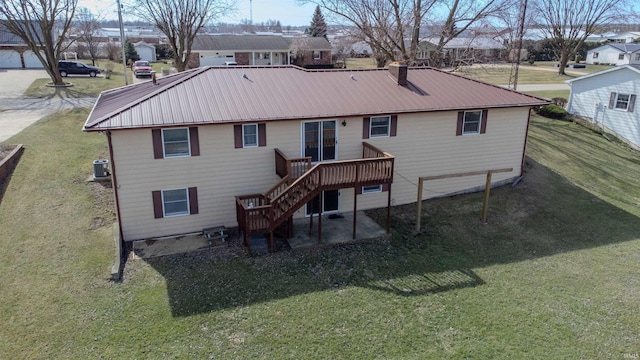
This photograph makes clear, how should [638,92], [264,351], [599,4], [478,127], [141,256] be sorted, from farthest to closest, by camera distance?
[599,4] → [638,92] → [478,127] → [141,256] → [264,351]

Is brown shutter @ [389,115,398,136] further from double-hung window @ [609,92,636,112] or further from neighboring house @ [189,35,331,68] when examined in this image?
neighboring house @ [189,35,331,68]

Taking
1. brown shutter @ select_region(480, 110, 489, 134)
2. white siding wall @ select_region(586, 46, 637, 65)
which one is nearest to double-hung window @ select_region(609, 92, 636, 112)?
brown shutter @ select_region(480, 110, 489, 134)

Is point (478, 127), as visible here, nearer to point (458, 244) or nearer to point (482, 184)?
point (482, 184)

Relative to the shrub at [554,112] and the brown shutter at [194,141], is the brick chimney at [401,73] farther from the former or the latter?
the shrub at [554,112]

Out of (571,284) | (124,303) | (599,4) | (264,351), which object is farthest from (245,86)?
(599,4)

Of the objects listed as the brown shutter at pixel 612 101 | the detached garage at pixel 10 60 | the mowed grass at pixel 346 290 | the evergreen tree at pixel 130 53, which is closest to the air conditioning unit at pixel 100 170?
the mowed grass at pixel 346 290

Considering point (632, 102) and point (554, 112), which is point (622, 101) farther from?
point (554, 112)
